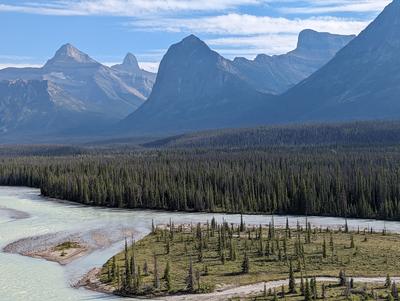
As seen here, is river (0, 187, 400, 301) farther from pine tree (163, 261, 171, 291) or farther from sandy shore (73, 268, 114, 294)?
pine tree (163, 261, 171, 291)

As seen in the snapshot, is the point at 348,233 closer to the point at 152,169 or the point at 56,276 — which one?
the point at 56,276

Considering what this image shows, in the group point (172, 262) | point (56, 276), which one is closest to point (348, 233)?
point (172, 262)

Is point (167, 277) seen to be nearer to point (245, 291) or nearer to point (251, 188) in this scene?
point (245, 291)

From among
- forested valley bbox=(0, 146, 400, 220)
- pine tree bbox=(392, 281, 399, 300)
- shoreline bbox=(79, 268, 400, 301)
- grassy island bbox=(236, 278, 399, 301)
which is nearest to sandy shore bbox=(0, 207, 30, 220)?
forested valley bbox=(0, 146, 400, 220)

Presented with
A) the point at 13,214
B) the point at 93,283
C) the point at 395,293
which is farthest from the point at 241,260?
the point at 13,214

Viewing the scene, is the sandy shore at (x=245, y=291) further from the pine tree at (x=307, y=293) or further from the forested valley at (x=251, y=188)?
the forested valley at (x=251, y=188)

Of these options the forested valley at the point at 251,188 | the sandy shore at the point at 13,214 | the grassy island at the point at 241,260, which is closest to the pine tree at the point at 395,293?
the grassy island at the point at 241,260
